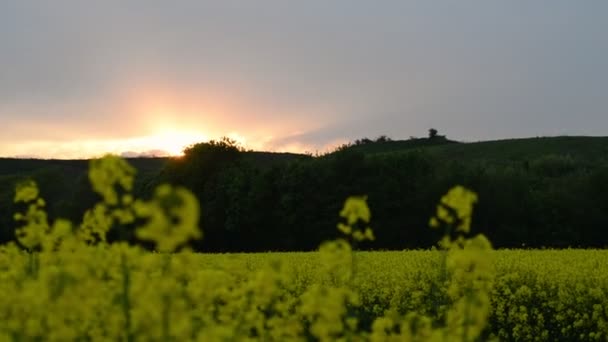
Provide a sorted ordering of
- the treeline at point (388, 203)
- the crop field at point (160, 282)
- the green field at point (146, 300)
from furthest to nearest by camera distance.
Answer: the treeline at point (388, 203) → the green field at point (146, 300) → the crop field at point (160, 282)

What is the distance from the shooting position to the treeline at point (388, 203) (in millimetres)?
41469

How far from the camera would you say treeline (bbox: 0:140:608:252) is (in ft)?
136

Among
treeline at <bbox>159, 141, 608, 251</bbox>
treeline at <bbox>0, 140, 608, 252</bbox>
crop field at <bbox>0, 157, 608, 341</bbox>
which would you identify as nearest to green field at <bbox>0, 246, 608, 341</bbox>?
crop field at <bbox>0, 157, 608, 341</bbox>

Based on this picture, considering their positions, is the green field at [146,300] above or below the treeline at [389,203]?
below

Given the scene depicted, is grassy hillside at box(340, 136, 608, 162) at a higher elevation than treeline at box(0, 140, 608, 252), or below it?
higher

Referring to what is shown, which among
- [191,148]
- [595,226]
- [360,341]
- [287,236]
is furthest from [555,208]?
[360,341]

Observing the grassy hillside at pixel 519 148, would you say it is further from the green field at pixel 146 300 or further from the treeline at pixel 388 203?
the green field at pixel 146 300

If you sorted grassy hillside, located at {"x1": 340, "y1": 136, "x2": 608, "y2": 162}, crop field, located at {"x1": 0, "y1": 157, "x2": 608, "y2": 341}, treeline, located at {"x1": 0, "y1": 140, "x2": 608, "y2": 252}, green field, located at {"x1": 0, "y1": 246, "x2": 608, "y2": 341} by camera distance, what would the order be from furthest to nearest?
1. grassy hillside, located at {"x1": 340, "y1": 136, "x2": 608, "y2": 162}
2. treeline, located at {"x1": 0, "y1": 140, "x2": 608, "y2": 252}
3. green field, located at {"x1": 0, "y1": 246, "x2": 608, "y2": 341}
4. crop field, located at {"x1": 0, "y1": 157, "x2": 608, "y2": 341}

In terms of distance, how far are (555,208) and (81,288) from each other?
1559 inches

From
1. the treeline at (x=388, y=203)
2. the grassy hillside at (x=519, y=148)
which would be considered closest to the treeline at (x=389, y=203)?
the treeline at (x=388, y=203)

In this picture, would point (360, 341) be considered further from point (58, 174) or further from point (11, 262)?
point (58, 174)

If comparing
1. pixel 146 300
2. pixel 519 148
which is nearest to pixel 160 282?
pixel 146 300

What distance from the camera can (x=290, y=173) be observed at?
147 feet

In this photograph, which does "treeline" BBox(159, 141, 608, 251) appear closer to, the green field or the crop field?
the green field
